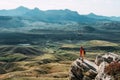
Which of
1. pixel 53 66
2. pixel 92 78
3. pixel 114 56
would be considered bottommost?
pixel 53 66

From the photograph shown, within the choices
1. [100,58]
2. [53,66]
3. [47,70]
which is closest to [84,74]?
[100,58]

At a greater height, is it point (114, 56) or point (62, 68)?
point (114, 56)

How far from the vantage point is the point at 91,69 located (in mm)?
57000

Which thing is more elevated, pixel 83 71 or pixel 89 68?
pixel 89 68

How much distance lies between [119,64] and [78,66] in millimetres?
16350

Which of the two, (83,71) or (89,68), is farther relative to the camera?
(83,71)

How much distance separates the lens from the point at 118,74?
4412 centimetres

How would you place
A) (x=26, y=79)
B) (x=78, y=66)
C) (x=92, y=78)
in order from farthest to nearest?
(x=26, y=79) < (x=78, y=66) < (x=92, y=78)

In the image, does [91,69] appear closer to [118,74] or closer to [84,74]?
[84,74]

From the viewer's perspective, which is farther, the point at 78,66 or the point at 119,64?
the point at 78,66

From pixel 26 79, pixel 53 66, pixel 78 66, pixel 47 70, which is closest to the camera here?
pixel 78 66

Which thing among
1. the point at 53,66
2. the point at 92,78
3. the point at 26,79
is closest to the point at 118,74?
the point at 92,78

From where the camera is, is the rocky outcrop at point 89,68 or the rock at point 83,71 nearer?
the rocky outcrop at point 89,68

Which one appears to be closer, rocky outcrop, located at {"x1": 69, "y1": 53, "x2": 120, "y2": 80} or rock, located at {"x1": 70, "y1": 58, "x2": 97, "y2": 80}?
rocky outcrop, located at {"x1": 69, "y1": 53, "x2": 120, "y2": 80}
